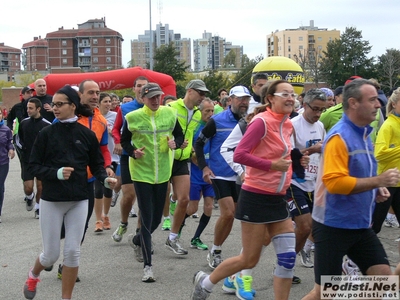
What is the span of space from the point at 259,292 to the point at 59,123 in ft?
8.83

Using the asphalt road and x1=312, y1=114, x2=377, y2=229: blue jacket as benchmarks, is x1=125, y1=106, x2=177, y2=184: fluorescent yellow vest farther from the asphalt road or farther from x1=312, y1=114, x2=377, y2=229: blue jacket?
x1=312, y1=114, x2=377, y2=229: blue jacket

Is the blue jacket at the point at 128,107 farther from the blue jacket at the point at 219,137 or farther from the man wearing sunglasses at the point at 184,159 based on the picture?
the blue jacket at the point at 219,137

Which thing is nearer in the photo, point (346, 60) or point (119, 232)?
point (119, 232)

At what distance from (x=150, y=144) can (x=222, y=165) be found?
87cm

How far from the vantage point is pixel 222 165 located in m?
7.24

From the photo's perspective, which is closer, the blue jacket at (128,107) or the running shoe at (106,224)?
the blue jacket at (128,107)

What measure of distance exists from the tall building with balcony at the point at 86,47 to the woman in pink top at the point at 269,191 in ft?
515

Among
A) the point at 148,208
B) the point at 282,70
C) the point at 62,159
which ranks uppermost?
the point at 282,70

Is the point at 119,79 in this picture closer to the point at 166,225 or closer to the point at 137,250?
the point at 166,225

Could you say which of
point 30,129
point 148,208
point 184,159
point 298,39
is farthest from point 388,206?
point 298,39

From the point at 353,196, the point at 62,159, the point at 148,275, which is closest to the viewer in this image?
the point at 353,196

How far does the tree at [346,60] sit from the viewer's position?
2414 inches

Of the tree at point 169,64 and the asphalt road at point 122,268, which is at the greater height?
the tree at point 169,64

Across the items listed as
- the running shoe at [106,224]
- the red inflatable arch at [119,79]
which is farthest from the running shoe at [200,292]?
the red inflatable arch at [119,79]
